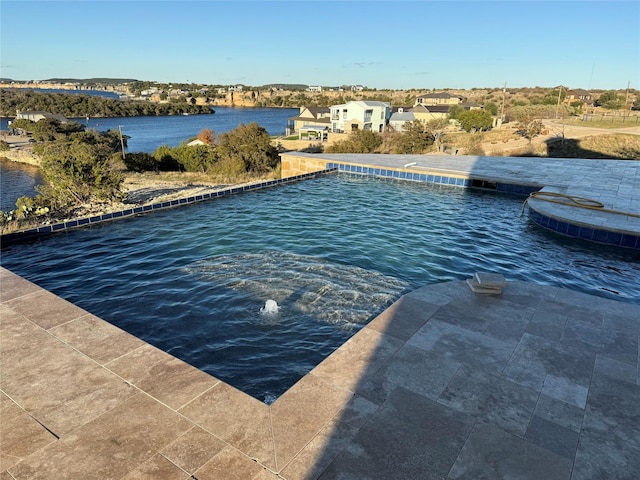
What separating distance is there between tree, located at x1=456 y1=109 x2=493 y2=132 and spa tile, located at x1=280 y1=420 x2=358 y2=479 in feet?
144

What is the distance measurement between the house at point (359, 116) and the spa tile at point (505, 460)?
50.8 m

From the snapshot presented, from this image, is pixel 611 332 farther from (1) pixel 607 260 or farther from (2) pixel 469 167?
(2) pixel 469 167

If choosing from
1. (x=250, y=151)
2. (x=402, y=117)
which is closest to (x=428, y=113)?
(x=402, y=117)

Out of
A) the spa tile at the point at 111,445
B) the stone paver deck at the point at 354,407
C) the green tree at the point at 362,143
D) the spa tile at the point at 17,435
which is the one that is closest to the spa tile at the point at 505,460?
the stone paver deck at the point at 354,407

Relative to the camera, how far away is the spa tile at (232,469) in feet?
9.73

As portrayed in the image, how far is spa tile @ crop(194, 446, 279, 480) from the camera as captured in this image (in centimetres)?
297

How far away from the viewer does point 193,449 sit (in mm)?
3193

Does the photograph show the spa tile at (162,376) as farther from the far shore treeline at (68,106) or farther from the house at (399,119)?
the far shore treeline at (68,106)

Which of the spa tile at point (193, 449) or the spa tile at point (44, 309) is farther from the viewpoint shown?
→ the spa tile at point (44, 309)

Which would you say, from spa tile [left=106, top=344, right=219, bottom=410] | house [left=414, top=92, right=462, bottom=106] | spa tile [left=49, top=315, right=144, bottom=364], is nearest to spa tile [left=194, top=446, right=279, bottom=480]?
spa tile [left=106, top=344, right=219, bottom=410]

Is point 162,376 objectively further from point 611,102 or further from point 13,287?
point 611,102

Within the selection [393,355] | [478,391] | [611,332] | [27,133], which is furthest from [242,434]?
[27,133]

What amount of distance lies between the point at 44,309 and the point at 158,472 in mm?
3450

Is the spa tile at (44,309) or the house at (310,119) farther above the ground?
the house at (310,119)
